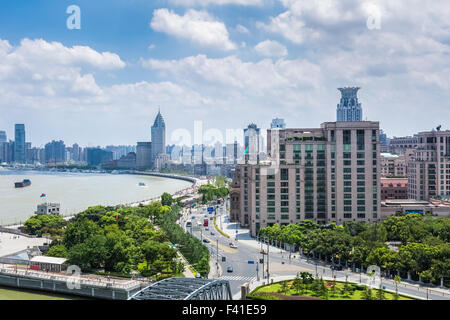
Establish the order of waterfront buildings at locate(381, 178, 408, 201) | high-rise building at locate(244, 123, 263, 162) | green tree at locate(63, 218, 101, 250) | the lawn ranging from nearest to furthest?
the lawn → green tree at locate(63, 218, 101, 250) → waterfront buildings at locate(381, 178, 408, 201) → high-rise building at locate(244, 123, 263, 162)

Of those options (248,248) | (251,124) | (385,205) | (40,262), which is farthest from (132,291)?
(251,124)

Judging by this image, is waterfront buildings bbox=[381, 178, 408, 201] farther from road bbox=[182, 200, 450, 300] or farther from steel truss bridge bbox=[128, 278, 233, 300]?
steel truss bridge bbox=[128, 278, 233, 300]

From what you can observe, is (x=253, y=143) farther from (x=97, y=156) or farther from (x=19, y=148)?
(x=19, y=148)

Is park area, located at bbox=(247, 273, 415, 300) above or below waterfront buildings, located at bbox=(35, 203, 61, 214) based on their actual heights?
below

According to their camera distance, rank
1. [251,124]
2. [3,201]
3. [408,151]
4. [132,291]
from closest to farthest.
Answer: [132,291]
[408,151]
[3,201]
[251,124]

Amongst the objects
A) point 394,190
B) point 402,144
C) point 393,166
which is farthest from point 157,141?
point 394,190

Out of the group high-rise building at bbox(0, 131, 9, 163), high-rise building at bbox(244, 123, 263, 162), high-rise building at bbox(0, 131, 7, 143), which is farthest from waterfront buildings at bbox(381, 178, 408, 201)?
high-rise building at bbox(0, 131, 9, 163)

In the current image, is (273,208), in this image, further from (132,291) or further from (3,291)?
(3,291)
